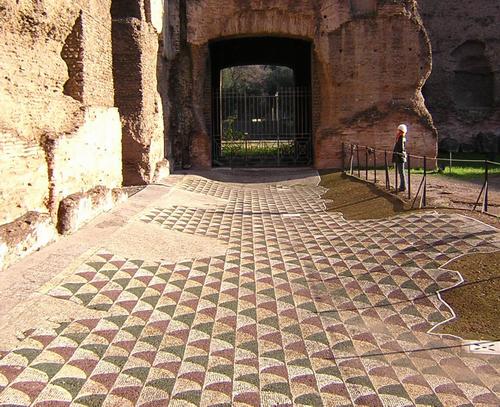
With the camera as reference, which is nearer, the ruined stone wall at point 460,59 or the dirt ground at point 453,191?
the dirt ground at point 453,191

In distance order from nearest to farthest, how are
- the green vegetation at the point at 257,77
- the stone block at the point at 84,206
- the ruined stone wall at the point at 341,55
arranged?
the stone block at the point at 84,206 < the ruined stone wall at the point at 341,55 < the green vegetation at the point at 257,77

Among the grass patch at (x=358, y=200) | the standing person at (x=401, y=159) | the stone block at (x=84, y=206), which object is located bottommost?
the grass patch at (x=358, y=200)

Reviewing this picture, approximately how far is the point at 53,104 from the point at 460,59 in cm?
1644

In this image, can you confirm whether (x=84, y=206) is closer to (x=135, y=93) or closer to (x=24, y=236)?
(x=24, y=236)

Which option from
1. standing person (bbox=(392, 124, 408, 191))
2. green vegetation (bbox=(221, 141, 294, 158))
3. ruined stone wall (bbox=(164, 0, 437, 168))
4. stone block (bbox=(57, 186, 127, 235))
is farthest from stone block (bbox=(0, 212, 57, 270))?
green vegetation (bbox=(221, 141, 294, 158))

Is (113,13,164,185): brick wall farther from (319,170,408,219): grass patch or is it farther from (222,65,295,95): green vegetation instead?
(222,65,295,95): green vegetation

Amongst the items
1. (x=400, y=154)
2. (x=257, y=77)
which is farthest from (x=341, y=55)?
(x=257, y=77)

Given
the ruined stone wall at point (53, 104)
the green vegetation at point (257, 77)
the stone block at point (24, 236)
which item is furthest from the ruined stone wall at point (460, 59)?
the stone block at point (24, 236)

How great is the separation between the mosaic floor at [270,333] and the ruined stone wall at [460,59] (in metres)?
13.5

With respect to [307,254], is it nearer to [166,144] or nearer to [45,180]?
[45,180]

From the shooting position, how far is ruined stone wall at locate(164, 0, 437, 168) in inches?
504

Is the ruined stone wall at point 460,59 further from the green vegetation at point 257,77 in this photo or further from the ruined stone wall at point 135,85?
the green vegetation at point 257,77

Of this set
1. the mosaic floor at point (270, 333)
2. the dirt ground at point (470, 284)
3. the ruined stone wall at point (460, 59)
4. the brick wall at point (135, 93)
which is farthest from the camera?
the ruined stone wall at point (460, 59)

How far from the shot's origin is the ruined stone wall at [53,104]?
17.0 ft
